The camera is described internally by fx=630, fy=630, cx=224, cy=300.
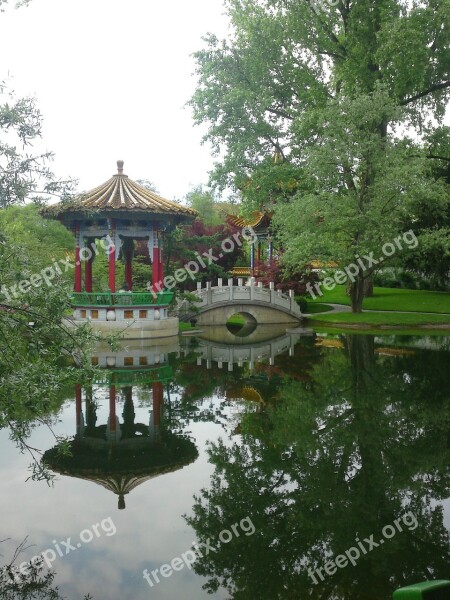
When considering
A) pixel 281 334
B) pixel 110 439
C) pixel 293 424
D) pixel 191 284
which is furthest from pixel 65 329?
pixel 191 284

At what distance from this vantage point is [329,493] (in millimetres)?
6129

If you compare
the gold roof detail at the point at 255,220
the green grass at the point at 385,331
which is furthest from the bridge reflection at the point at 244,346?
the gold roof detail at the point at 255,220

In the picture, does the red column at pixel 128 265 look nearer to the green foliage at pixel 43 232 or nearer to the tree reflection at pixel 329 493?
the green foliage at pixel 43 232

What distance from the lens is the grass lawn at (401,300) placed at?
28.5 metres

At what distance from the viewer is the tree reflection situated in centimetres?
461

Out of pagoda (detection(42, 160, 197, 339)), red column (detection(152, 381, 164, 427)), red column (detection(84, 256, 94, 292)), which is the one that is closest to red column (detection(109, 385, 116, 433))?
red column (detection(152, 381, 164, 427))

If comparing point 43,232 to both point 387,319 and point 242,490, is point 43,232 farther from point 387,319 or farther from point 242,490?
point 242,490

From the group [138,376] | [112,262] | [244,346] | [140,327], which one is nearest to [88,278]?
[112,262]

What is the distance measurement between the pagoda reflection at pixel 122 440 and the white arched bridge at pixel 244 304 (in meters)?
13.3

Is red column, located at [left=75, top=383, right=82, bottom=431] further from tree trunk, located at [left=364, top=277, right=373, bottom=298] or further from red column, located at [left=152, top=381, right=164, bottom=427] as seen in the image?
tree trunk, located at [left=364, top=277, right=373, bottom=298]

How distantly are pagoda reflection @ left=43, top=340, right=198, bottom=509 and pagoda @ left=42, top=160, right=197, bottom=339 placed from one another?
7.00m

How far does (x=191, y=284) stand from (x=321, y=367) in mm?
18058

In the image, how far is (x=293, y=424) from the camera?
8969 mm

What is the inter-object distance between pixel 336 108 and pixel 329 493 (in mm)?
18300
